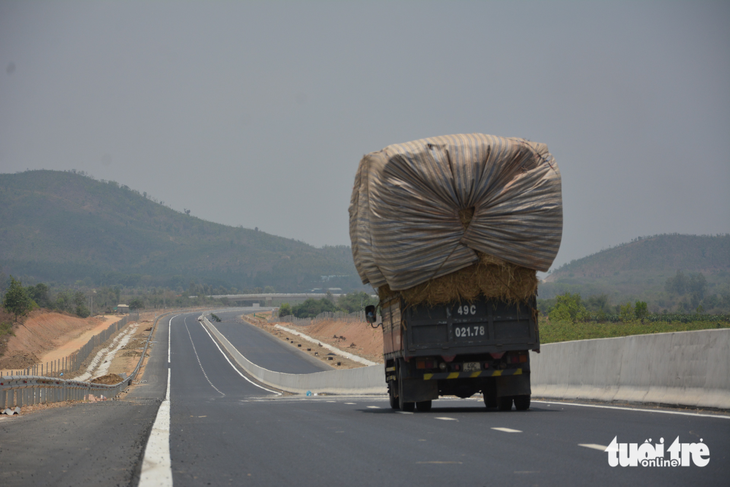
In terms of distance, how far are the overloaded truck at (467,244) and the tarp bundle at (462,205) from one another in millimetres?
18

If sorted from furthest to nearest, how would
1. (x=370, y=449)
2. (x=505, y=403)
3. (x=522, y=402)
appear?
1. (x=505, y=403)
2. (x=522, y=402)
3. (x=370, y=449)

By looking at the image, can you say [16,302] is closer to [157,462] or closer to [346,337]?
[346,337]

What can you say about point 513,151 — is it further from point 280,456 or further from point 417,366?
point 280,456

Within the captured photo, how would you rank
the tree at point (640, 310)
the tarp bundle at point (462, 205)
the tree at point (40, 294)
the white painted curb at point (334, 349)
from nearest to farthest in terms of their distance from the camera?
the tarp bundle at point (462, 205) < the white painted curb at point (334, 349) < the tree at point (640, 310) < the tree at point (40, 294)

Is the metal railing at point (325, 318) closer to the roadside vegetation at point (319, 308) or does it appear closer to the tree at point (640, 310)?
the roadside vegetation at point (319, 308)

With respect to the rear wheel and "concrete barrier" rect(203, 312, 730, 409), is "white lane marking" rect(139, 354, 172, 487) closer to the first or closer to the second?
the rear wheel

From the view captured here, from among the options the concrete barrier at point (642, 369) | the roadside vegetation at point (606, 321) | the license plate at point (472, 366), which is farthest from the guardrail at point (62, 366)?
the license plate at point (472, 366)

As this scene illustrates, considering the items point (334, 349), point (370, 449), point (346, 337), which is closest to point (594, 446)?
point (370, 449)

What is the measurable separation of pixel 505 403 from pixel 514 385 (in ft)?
1.96

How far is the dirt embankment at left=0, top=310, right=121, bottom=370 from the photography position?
6588 centimetres

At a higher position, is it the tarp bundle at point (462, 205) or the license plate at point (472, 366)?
the tarp bundle at point (462, 205)

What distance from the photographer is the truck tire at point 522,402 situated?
1470cm

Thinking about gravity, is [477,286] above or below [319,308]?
below

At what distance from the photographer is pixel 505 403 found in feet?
49.4
